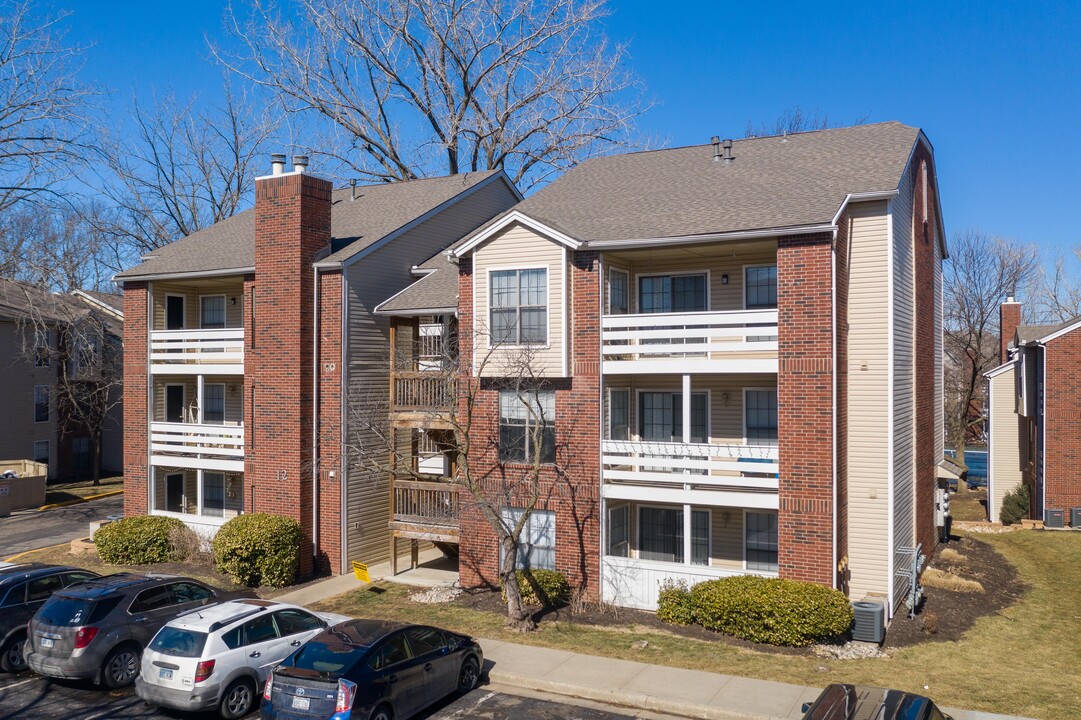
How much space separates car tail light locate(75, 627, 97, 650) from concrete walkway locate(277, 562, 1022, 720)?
255 inches

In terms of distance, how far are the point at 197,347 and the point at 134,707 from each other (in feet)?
43.4

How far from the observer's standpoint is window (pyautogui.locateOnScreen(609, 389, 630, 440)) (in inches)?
765

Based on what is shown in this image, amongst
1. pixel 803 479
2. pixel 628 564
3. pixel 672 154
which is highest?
pixel 672 154

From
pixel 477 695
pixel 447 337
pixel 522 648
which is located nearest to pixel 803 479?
pixel 522 648

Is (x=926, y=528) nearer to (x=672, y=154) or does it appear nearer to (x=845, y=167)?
(x=845, y=167)

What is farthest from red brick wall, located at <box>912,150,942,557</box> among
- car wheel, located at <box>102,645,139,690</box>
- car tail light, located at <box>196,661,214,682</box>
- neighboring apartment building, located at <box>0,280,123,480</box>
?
neighboring apartment building, located at <box>0,280,123,480</box>

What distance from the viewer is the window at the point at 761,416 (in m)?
19.2

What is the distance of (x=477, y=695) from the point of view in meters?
13.9

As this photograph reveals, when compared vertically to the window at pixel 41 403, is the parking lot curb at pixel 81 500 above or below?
below

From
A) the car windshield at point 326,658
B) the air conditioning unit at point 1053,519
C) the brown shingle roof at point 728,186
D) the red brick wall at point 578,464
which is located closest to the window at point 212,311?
the brown shingle roof at point 728,186

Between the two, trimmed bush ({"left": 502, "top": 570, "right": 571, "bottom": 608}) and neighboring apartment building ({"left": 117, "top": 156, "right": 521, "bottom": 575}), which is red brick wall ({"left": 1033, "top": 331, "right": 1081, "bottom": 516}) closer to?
trimmed bush ({"left": 502, "top": 570, "right": 571, "bottom": 608})

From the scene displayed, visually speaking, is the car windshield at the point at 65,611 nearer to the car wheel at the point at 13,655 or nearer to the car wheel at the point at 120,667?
the car wheel at the point at 120,667

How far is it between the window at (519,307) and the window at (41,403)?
3040 cm

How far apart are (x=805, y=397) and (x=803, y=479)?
1.61 meters
